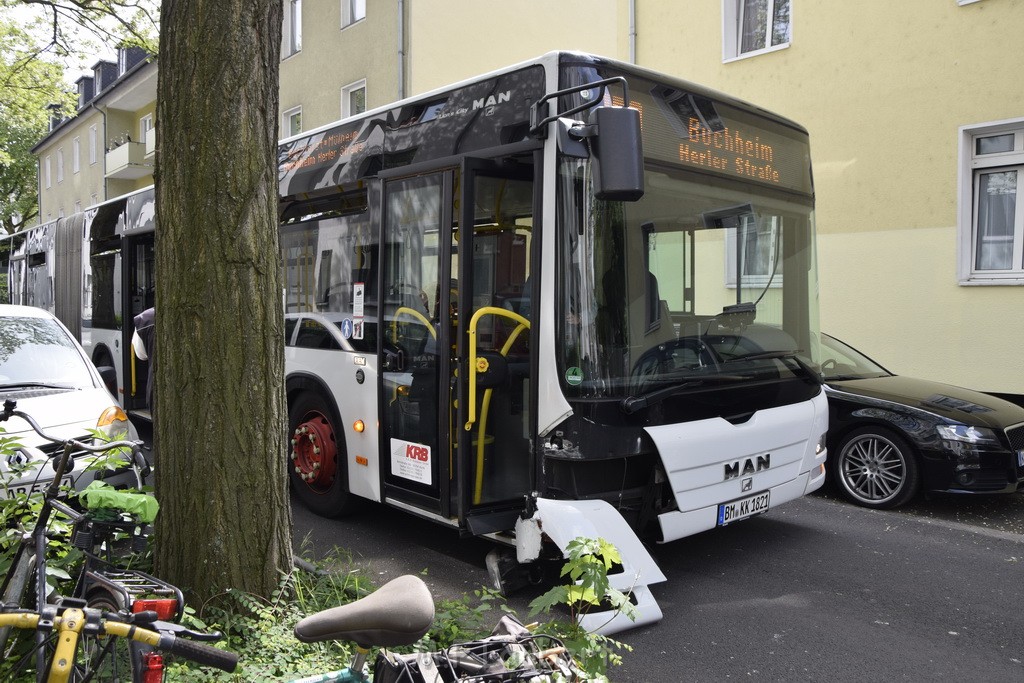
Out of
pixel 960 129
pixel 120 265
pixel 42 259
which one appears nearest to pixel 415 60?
pixel 42 259

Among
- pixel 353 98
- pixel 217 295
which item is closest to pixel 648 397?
pixel 217 295

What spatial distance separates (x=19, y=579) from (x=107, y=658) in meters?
0.55

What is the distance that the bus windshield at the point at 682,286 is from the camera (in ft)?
14.7

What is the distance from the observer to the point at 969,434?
6844mm

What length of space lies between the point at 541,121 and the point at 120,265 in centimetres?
788

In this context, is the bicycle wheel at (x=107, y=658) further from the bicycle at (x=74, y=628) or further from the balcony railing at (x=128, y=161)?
the balcony railing at (x=128, y=161)

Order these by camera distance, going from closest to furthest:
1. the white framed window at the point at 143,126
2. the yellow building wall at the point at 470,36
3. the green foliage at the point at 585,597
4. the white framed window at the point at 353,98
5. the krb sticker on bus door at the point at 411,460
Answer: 1. the green foliage at the point at 585,597
2. the krb sticker on bus door at the point at 411,460
3. the yellow building wall at the point at 470,36
4. the white framed window at the point at 353,98
5. the white framed window at the point at 143,126

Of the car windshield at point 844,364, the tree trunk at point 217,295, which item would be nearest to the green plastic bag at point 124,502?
the tree trunk at point 217,295

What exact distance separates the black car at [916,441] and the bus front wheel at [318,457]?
4183mm

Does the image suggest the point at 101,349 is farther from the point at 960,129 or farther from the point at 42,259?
the point at 960,129

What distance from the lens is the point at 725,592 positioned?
5.09 metres

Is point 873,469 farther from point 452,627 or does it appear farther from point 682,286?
point 452,627

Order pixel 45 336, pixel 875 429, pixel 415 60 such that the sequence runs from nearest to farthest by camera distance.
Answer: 1. pixel 45 336
2. pixel 875 429
3. pixel 415 60

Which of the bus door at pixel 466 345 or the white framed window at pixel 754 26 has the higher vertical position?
the white framed window at pixel 754 26
